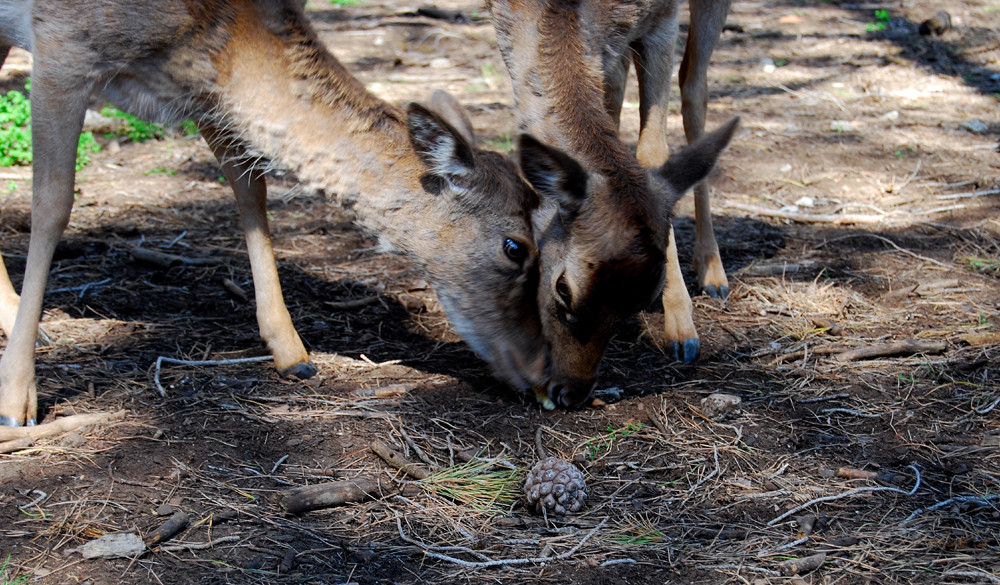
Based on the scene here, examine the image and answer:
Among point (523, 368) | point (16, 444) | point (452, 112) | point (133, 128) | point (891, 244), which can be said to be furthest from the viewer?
point (133, 128)

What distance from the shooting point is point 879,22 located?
1167 cm

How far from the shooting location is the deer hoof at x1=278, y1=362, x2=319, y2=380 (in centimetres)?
447

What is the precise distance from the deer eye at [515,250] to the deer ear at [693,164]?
2.31 feet

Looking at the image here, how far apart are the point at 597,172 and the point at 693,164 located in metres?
0.48

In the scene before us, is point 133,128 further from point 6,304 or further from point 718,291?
point 718,291

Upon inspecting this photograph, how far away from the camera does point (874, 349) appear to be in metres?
4.60

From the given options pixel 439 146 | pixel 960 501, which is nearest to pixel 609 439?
pixel 960 501

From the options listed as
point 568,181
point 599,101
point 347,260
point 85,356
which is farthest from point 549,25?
point 85,356

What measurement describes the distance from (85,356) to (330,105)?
1832 mm

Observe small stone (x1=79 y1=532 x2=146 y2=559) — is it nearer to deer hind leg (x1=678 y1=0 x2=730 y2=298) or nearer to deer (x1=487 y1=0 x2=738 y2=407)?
deer (x1=487 y1=0 x2=738 y2=407)

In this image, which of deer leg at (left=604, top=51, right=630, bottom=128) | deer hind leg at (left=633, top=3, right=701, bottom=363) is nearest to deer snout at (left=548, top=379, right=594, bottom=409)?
deer hind leg at (left=633, top=3, right=701, bottom=363)

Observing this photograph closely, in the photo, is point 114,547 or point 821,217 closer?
point 114,547

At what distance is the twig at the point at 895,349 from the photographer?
14.9ft

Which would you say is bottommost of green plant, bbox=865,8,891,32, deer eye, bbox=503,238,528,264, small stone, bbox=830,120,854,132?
green plant, bbox=865,8,891,32
